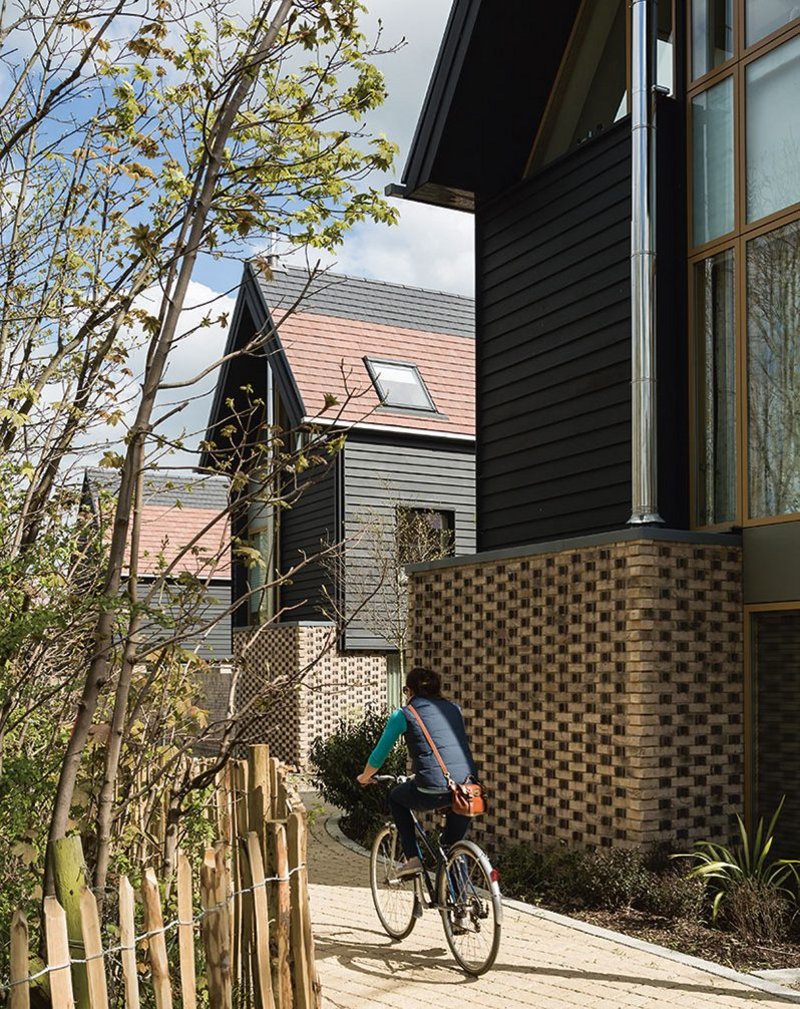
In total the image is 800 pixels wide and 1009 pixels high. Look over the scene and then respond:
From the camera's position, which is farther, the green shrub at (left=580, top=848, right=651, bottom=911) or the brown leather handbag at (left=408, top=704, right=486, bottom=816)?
the green shrub at (left=580, top=848, right=651, bottom=911)

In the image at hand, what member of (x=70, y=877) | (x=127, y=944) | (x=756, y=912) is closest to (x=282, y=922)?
(x=70, y=877)

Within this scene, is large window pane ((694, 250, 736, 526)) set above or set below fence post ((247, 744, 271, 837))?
above

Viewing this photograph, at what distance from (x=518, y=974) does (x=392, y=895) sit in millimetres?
1305

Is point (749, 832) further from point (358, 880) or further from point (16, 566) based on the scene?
point (16, 566)

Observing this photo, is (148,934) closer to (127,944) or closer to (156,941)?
(156,941)

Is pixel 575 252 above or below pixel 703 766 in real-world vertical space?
above

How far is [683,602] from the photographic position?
9.77 metres

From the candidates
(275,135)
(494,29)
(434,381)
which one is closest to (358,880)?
(275,135)

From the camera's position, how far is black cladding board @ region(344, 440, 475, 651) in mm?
21688

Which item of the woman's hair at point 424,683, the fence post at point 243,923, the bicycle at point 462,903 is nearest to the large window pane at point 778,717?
the bicycle at point 462,903

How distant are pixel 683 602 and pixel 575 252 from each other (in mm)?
3987

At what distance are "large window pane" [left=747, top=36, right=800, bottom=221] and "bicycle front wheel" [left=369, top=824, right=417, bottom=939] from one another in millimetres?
5930

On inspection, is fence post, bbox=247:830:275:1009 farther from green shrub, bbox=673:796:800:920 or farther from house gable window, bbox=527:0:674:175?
house gable window, bbox=527:0:674:175

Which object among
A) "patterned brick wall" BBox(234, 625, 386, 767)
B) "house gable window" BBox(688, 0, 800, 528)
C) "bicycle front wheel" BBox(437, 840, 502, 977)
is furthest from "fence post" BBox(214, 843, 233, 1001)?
"patterned brick wall" BBox(234, 625, 386, 767)
